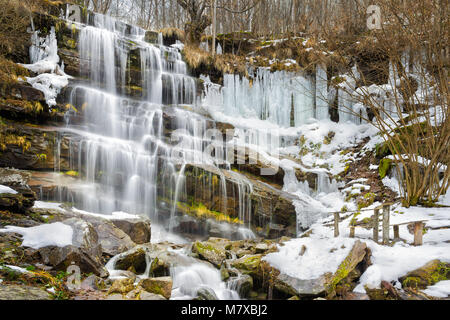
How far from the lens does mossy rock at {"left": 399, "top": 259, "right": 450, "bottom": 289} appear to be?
12.6 feet

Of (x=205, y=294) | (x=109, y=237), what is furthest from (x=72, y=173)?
(x=205, y=294)

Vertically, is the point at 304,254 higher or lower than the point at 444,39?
lower

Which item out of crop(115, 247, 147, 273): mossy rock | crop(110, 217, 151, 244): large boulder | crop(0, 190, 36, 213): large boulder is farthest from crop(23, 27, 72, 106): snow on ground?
crop(115, 247, 147, 273): mossy rock

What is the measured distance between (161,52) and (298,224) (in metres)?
11.3

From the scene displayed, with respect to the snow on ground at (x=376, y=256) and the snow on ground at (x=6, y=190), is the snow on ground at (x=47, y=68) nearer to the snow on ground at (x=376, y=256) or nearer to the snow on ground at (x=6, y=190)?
the snow on ground at (x=6, y=190)

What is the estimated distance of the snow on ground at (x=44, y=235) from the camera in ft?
14.5

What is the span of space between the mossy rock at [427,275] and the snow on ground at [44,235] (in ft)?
17.5

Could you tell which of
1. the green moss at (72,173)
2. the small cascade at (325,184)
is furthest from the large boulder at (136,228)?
the small cascade at (325,184)

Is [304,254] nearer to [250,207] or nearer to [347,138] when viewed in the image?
[250,207]

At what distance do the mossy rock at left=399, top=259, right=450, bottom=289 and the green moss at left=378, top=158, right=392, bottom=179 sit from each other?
6304 mm

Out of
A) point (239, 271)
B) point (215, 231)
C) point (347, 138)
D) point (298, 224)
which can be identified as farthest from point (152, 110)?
point (347, 138)

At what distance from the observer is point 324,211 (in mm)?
9867

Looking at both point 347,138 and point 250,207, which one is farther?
point 347,138

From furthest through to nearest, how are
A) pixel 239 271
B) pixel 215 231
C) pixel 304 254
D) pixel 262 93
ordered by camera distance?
pixel 262 93
pixel 215 231
pixel 239 271
pixel 304 254
